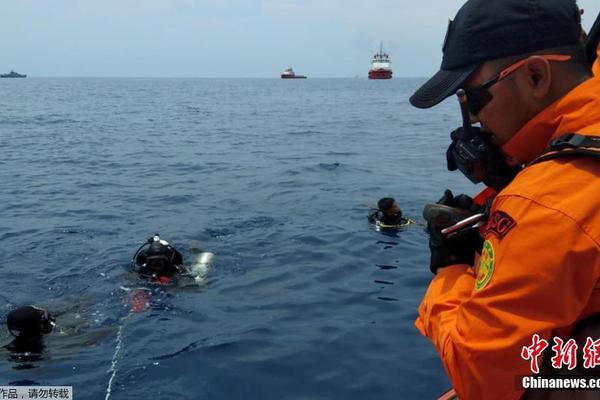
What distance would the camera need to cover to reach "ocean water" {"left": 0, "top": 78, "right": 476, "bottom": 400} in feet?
18.0

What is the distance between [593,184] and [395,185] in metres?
13.5

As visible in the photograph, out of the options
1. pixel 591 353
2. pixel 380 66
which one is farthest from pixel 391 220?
pixel 380 66

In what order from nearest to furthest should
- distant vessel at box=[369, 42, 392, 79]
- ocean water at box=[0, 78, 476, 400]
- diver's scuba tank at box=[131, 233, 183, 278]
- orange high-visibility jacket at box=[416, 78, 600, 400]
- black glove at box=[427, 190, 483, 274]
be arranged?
orange high-visibility jacket at box=[416, 78, 600, 400]
black glove at box=[427, 190, 483, 274]
ocean water at box=[0, 78, 476, 400]
diver's scuba tank at box=[131, 233, 183, 278]
distant vessel at box=[369, 42, 392, 79]

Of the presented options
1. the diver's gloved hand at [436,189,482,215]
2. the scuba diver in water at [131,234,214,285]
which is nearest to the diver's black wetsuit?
the scuba diver in water at [131,234,214,285]

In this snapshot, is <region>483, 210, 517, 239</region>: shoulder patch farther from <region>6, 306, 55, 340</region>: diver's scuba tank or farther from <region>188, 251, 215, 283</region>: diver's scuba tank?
<region>188, 251, 215, 283</region>: diver's scuba tank

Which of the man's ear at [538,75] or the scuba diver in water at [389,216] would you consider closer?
the man's ear at [538,75]

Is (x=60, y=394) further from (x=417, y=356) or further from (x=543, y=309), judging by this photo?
(x=543, y=309)

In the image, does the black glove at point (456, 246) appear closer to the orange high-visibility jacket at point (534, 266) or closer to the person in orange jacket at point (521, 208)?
the person in orange jacket at point (521, 208)

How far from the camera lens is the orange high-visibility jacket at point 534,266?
1.47 metres

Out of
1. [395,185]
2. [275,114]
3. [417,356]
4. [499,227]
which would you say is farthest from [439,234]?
[275,114]

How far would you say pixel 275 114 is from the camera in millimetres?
41812

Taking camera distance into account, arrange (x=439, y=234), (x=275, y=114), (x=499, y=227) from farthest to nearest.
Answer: (x=275, y=114) < (x=439, y=234) < (x=499, y=227)

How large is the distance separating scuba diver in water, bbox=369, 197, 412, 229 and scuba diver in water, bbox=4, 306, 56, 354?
244 inches

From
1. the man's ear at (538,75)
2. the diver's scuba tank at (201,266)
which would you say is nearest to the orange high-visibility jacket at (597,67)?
the man's ear at (538,75)
